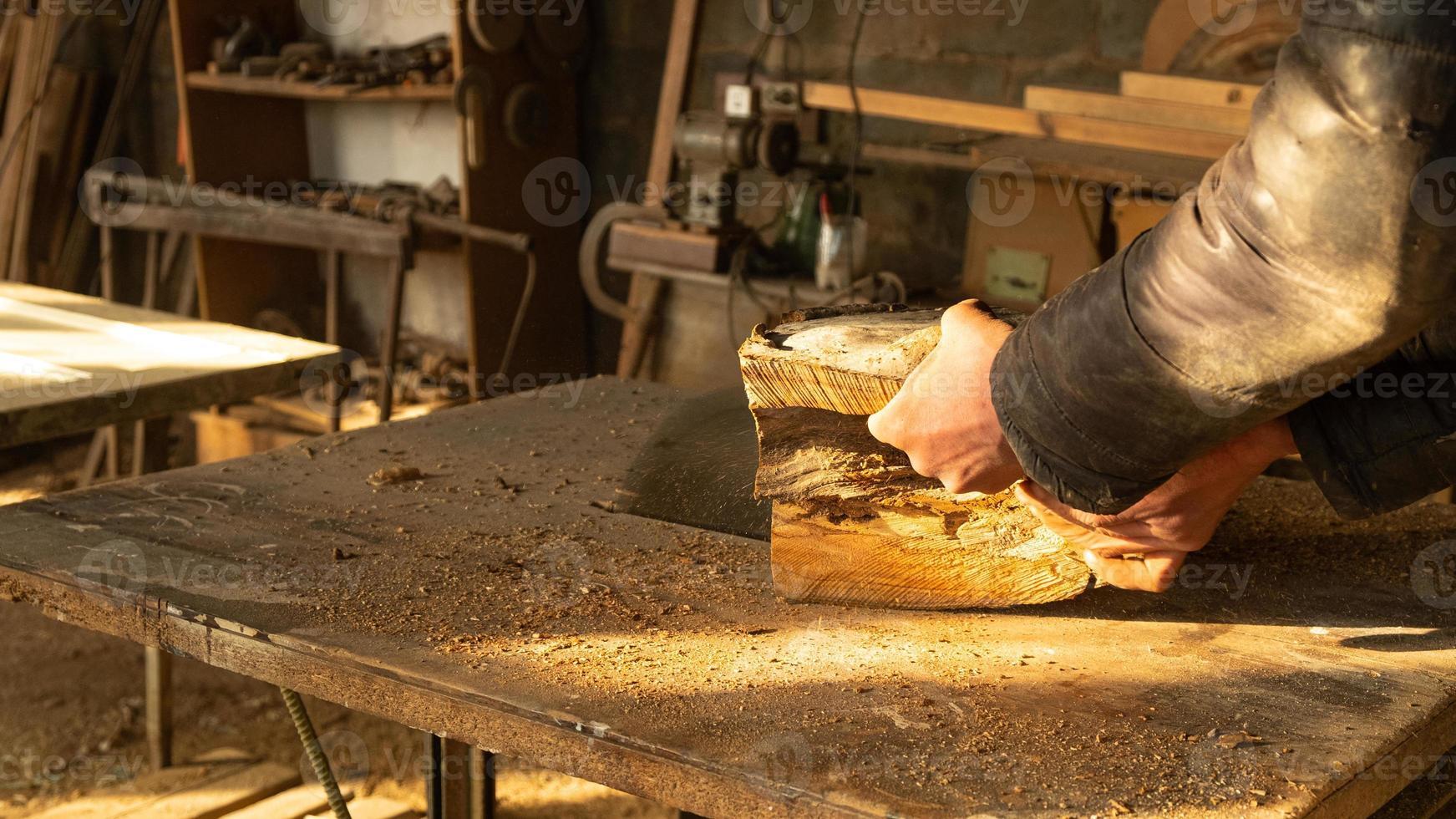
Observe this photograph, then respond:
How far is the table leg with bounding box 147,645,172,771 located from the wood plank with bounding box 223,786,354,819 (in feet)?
0.97

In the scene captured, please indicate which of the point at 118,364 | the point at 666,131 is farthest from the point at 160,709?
the point at 666,131

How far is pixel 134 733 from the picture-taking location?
9.96 feet

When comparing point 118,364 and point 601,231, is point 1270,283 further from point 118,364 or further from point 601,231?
point 601,231

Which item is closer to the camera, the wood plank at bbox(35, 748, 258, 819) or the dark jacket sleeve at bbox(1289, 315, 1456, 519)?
the dark jacket sleeve at bbox(1289, 315, 1456, 519)

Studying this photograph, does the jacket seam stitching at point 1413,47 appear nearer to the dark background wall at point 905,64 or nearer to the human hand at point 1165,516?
the human hand at point 1165,516

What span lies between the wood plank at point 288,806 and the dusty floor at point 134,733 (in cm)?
23

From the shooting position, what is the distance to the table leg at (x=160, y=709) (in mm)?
2678

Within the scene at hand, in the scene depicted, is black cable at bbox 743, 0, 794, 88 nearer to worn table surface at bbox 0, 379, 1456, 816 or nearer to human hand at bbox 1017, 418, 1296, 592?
worn table surface at bbox 0, 379, 1456, 816

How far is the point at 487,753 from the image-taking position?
183 centimetres

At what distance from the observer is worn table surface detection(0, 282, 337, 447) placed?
7.22 ft

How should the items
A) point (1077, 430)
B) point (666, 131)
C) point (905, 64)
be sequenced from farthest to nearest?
point (666, 131)
point (905, 64)
point (1077, 430)

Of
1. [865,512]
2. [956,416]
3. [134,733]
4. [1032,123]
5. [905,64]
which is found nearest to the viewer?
[956,416]

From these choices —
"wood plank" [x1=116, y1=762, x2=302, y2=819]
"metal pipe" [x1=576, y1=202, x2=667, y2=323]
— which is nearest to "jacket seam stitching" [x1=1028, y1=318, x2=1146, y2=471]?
"wood plank" [x1=116, y1=762, x2=302, y2=819]

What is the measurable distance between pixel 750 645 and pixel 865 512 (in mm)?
258
